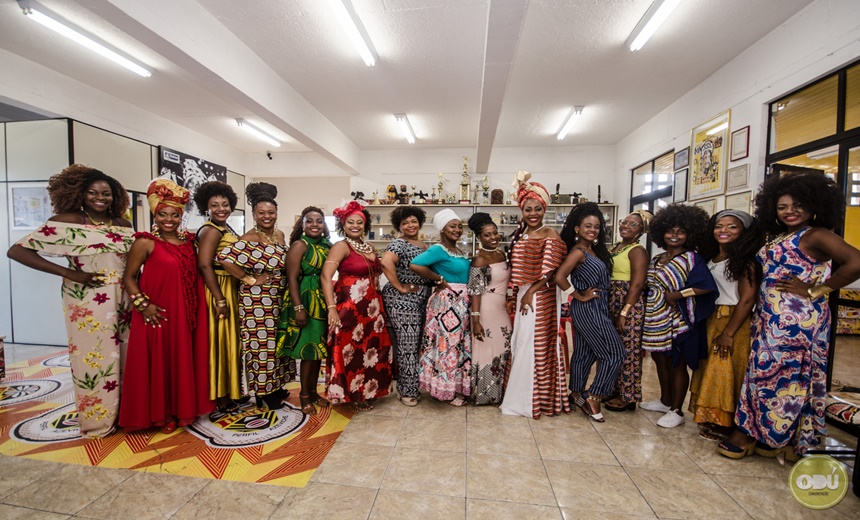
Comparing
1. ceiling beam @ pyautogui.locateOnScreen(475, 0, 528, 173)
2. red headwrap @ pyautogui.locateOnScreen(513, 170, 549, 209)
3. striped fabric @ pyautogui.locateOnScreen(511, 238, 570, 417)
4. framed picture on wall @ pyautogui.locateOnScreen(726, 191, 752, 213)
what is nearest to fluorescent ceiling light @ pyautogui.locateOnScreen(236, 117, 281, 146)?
ceiling beam @ pyautogui.locateOnScreen(475, 0, 528, 173)

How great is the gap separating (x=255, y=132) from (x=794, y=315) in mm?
7361

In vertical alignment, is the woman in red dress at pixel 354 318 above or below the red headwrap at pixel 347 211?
below

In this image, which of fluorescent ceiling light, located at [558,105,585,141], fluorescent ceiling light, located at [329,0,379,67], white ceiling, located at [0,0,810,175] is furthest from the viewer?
fluorescent ceiling light, located at [558,105,585,141]

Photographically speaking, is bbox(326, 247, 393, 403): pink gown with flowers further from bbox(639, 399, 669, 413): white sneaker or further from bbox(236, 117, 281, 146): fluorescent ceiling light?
bbox(236, 117, 281, 146): fluorescent ceiling light

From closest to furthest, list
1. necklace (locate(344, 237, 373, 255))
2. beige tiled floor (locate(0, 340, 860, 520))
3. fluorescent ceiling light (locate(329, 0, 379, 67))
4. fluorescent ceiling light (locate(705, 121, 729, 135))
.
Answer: beige tiled floor (locate(0, 340, 860, 520)), necklace (locate(344, 237, 373, 255)), fluorescent ceiling light (locate(329, 0, 379, 67)), fluorescent ceiling light (locate(705, 121, 729, 135))

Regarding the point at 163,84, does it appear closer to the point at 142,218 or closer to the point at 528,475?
the point at 142,218

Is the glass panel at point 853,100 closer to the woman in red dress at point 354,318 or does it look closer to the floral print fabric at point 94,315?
the woman in red dress at point 354,318

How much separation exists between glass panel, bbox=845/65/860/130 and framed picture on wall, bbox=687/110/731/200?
1182mm

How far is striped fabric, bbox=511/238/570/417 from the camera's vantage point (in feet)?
7.94

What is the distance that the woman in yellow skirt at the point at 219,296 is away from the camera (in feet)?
7.57

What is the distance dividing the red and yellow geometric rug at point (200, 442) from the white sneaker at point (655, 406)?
2.27 m

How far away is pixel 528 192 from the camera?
247cm

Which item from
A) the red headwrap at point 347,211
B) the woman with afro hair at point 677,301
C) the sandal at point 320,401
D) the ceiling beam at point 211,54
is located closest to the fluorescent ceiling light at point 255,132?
the ceiling beam at point 211,54

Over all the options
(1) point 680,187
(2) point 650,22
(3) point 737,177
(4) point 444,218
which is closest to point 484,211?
(1) point 680,187
